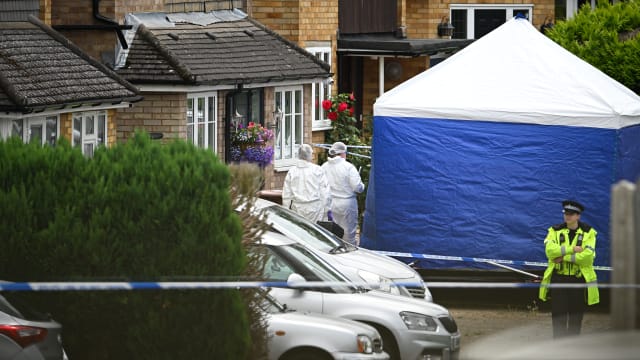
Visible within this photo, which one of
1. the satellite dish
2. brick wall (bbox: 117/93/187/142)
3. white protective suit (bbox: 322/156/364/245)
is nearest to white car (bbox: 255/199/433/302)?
white protective suit (bbox: 322/156/364/245)

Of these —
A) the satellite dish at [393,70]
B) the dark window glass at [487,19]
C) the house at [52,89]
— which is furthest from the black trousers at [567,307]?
the dark window glass at [487,19]

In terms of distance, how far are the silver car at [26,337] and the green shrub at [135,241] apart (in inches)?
30.8

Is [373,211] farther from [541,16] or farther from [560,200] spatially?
[541,16]

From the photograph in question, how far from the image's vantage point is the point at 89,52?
73.4ft

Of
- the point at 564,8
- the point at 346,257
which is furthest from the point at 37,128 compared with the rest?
the point at 564,8

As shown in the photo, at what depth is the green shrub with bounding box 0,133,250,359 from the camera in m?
11.3

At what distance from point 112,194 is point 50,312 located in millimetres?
1060

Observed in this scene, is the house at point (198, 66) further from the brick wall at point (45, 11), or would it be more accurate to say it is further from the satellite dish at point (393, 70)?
the satellite dish at point (393, 70)

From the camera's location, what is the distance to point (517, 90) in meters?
17.9

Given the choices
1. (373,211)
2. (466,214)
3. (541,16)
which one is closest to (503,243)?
(466,214)

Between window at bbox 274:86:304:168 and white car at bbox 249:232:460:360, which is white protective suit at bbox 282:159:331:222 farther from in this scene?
window at bbox 274:86:304:168

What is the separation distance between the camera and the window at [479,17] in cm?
3781

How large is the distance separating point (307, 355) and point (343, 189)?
326 inches

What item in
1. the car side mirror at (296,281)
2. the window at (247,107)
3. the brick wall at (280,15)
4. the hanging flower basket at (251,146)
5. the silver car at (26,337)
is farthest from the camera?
the brick wall at (280,15)
